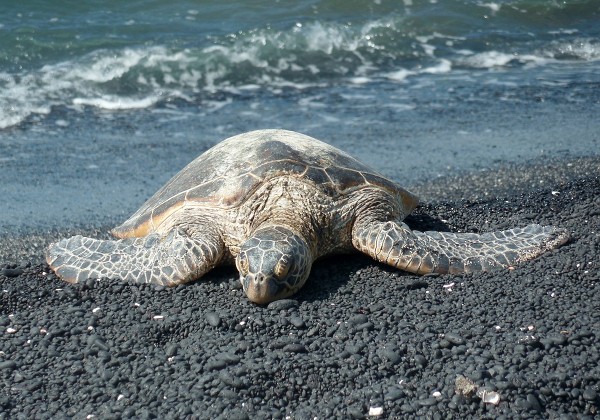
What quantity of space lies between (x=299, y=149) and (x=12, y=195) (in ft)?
10.2

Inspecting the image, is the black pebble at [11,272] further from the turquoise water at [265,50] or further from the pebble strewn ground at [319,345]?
the turquoise water at [265,50]

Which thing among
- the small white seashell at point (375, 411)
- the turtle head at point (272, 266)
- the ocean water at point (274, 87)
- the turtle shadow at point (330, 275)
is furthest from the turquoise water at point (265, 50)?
the small white seashell at point (375, 411)

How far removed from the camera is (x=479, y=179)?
24.9 feet

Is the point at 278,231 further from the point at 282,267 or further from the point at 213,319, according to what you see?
the point at 213,319

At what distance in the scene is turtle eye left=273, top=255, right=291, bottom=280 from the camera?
4930 mm

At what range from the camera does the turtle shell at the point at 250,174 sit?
18.7ft

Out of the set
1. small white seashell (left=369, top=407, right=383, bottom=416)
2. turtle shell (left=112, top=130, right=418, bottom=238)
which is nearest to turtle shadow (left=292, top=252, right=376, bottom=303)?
turtle shell (left=112, top=130, right=418, bottom=238)

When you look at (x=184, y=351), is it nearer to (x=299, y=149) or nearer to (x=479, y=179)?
(x=299, y=149)

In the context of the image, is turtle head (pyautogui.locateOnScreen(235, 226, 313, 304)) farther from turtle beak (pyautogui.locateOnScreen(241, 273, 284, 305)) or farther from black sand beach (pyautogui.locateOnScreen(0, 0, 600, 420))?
black sand beach (pyautogui.locateOnScreen(0, 0, 600, 420))

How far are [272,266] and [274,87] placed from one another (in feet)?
23.6

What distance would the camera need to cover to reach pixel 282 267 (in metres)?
4.94

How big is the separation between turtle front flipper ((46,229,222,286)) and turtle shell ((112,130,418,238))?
337 mm

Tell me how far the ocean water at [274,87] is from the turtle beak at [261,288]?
253 cm

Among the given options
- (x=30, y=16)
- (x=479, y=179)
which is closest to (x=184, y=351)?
(x=479, y=179)
